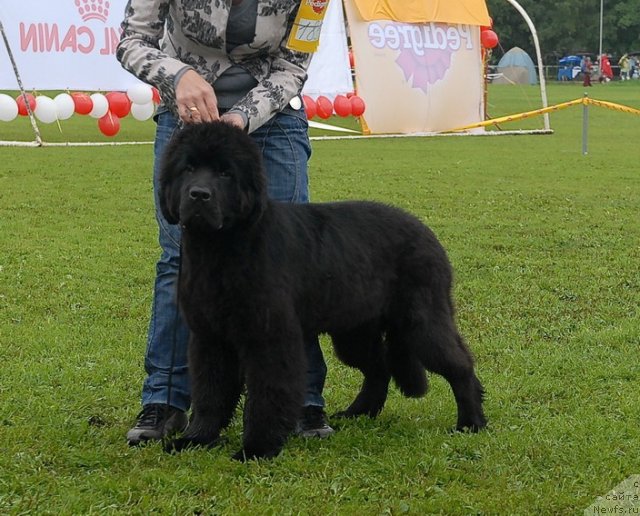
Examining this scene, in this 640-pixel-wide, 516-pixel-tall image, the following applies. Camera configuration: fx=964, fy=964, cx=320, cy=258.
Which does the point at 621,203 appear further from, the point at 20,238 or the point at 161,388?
the point at 161,388

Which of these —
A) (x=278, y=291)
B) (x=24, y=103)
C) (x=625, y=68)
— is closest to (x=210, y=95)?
(x=278, y=291)

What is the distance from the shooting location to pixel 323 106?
2266cm

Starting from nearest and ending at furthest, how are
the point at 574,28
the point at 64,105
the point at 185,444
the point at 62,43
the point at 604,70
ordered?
the point at 185,444
the point at 62,43
the point at 64,105
the point at 604,70
the point at 574,28

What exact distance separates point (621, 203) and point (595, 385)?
745 centimetres

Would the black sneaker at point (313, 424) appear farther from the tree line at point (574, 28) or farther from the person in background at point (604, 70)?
the tree line at point (574, 28)

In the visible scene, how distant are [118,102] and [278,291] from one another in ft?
54.9

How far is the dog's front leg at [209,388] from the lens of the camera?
4.09m

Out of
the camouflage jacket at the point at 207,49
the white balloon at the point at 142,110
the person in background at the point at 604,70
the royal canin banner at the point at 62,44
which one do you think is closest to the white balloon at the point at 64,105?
the royal canin banner at the point at 62,44

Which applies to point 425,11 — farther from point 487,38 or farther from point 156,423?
point 156,423

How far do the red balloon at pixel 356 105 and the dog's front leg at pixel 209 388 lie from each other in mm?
19024

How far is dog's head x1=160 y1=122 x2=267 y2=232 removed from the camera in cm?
368

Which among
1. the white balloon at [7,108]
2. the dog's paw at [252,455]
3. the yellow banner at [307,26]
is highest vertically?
the yellow banner at [307,26]

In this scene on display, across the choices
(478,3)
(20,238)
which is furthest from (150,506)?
(478,3)

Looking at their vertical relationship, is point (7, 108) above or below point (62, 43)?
below
